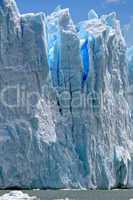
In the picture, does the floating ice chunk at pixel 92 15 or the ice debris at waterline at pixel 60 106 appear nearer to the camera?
the ice debris at waterline at pixel 60 106

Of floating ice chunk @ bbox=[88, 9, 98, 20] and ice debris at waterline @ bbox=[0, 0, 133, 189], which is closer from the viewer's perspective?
ice debris at waterline @ bbox=[0, 0, 133, 189]

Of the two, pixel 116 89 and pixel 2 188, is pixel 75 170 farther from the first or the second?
pixel 116 89

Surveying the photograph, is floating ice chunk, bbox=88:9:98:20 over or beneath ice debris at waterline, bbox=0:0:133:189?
over

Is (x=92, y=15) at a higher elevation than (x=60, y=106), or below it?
higher

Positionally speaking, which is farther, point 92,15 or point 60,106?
point 92,15

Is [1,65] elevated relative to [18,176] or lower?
elevated

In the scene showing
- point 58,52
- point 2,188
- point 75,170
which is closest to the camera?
point 2,188

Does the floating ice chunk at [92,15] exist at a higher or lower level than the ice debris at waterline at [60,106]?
higher

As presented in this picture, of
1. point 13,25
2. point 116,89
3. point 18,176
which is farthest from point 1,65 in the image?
point 116,89
